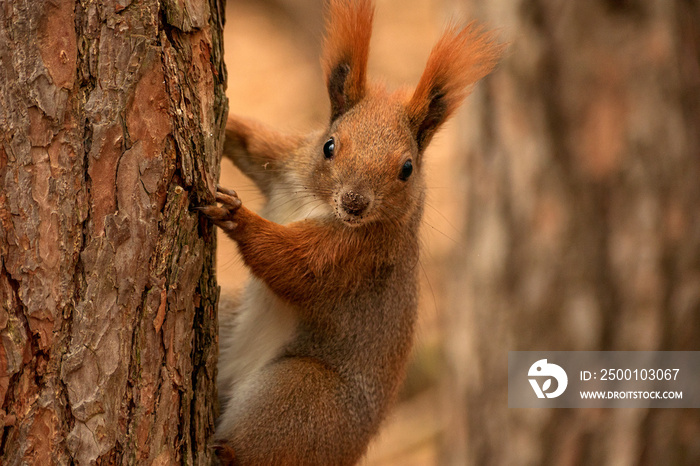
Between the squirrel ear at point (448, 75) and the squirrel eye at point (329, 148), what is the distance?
45cm

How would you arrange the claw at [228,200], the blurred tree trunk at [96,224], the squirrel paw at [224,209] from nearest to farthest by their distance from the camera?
the blurred tree trunk at [96,224], the squirrel paw at [224,209], the claw at [228,200]

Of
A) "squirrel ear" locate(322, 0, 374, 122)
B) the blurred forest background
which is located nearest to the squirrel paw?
"squirrel ear" locate(322, 0, 374, 122)

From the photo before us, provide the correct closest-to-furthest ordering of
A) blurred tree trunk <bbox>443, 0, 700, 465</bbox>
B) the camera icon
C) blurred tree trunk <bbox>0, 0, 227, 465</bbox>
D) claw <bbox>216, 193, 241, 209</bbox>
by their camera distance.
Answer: blurred tree trunk <bbox>0, 0, 227, 465</bbox>
claw <bbox>216, 193, 241, 209</bbox>
blurred tree trunk <bbox>443, 0, 700, 465</bbox>
the camera icon

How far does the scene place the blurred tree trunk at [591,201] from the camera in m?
5.20

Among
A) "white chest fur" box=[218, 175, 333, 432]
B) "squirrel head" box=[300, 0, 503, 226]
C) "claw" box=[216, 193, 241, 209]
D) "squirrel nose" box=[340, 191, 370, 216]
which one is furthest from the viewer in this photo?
"white chest fur" box=[218, 175, 333, 432]

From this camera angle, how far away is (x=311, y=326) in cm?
374

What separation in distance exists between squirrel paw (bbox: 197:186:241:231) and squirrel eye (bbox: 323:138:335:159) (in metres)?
0.72

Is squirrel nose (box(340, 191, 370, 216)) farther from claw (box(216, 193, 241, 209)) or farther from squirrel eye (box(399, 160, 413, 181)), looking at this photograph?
claw (box(216, 193, 241, 209))

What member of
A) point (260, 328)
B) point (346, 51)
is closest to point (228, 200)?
point (260, 328)

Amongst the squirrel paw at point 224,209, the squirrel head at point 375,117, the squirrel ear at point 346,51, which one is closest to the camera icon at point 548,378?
the squirrel head at point 375,117

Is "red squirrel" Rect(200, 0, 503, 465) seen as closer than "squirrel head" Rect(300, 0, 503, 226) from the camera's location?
Yes

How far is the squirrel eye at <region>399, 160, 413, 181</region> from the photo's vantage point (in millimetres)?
3713

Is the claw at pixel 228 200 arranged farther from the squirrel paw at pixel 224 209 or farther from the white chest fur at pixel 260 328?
the white chest fur at pixel 260 328

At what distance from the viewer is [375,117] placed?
12.5 feet
